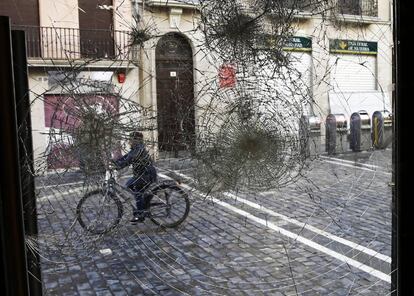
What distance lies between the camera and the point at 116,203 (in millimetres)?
1341

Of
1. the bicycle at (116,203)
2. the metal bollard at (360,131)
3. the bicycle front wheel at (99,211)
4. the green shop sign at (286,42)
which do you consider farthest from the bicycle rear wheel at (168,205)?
the metal bollard at (360,131)

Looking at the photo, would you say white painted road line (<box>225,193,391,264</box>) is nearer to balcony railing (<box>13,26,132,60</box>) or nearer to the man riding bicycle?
the man riding bicycle

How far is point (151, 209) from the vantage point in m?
1.46

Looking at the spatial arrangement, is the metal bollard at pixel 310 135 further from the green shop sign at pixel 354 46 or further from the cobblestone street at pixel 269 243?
the green shop sign at pixel 354 46

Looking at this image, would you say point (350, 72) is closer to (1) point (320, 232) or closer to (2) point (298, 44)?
(2) point (298, 44)

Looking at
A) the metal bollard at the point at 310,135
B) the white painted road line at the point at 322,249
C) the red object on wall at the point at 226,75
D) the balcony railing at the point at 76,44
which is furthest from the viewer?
the white painted road line at the point at 322,249

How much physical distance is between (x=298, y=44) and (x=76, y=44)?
68cm

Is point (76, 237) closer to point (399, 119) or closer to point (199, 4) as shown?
point (199, 4)

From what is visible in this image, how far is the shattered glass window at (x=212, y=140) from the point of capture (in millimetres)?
1247

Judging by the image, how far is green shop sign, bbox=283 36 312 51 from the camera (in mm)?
1403

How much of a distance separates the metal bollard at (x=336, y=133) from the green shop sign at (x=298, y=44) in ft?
0.78

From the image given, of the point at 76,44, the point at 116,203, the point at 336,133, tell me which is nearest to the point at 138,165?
the point at 116,203

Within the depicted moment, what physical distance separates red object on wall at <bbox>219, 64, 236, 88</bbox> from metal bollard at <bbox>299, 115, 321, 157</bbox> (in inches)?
11.2

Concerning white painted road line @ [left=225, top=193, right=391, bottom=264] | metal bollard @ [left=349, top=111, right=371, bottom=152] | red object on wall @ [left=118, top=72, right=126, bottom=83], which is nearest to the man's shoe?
white painted road line @ [left=225, top=193, right=391, bottom=264]
